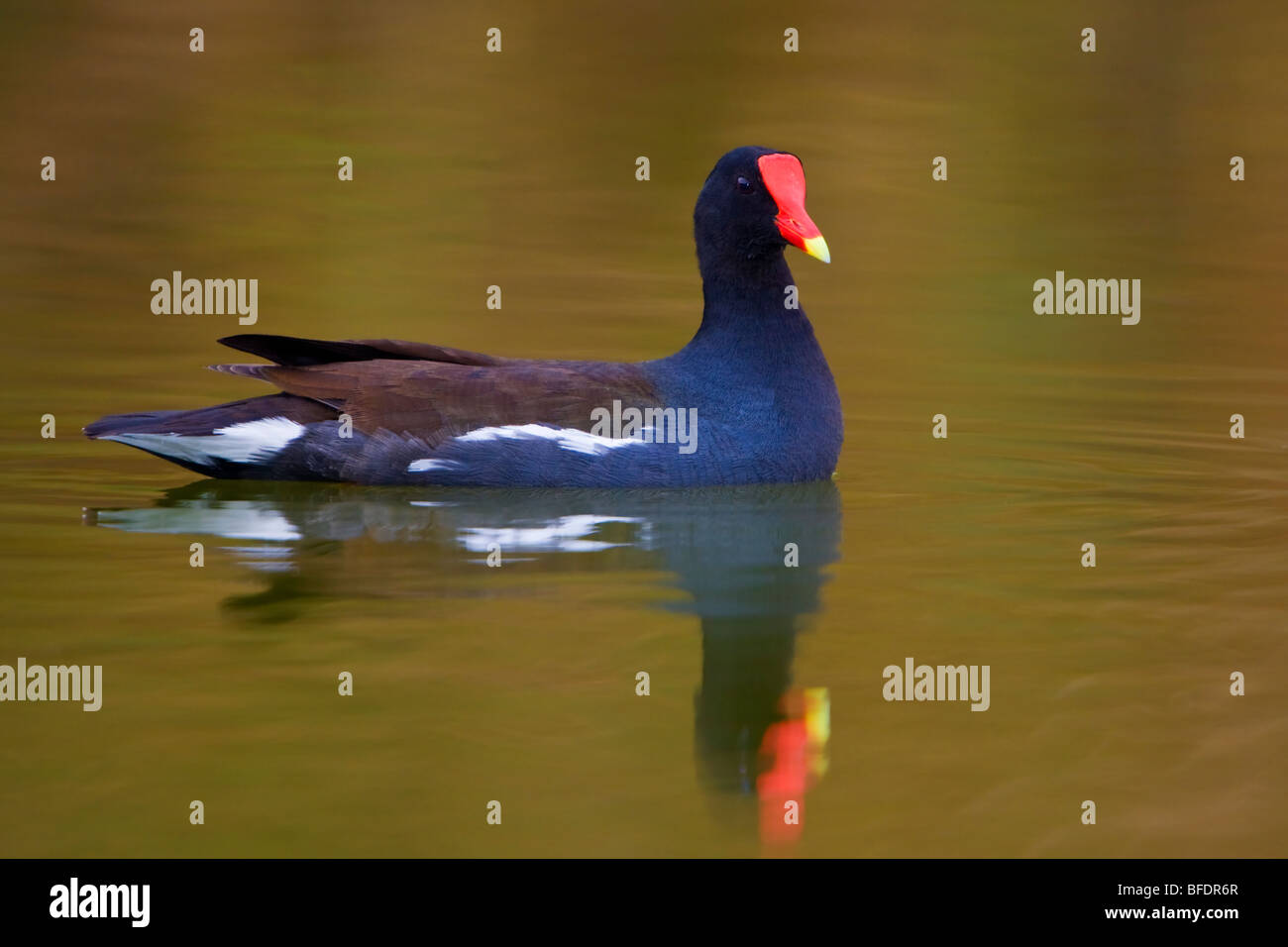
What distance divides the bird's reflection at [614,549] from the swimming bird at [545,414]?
133 millimetres

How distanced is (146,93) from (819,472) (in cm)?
1286

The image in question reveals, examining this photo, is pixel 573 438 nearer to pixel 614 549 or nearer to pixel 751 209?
pixel 614 549

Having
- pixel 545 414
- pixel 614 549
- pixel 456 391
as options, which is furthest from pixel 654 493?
pixel 456 391

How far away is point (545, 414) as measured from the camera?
28.3 feet

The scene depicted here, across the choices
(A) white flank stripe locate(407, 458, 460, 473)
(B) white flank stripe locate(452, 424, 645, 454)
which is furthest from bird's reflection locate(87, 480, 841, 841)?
(B) white flank stripe locate(452, 424, 645, 454)

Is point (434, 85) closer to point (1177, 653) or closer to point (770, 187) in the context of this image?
point (770, 187)

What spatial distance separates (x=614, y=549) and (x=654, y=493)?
0.83 meters

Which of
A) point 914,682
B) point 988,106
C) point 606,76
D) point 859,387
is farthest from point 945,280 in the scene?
point 914,682

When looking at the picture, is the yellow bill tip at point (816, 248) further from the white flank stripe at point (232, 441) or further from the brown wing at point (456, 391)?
the white flank stripe at point (232, 441)

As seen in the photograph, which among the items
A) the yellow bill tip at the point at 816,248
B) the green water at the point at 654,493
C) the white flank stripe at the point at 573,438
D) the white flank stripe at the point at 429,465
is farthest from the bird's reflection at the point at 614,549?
the yellow bill tip at the point at 816,248

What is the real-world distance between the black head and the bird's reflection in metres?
1.17

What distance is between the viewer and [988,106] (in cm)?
1948

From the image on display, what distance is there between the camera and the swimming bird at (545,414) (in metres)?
8.63

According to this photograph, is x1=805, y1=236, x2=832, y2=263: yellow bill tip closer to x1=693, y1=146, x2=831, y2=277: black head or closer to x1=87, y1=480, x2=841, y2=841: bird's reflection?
x1=693, y1=146, x2=831, y2=277: black head
